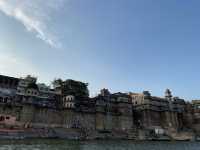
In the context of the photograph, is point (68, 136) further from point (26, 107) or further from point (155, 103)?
point (155, 103)

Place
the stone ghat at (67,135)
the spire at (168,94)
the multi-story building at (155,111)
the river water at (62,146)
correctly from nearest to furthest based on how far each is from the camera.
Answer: the river water at (62,146), the stone ghat at (67,135), the multi-story building at (155,111), the spire at (168,94)

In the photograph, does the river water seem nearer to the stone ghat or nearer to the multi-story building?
the stone ghat

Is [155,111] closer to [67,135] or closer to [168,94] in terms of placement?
[168,94]

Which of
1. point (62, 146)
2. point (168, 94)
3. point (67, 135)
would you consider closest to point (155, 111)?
point (168, 94)

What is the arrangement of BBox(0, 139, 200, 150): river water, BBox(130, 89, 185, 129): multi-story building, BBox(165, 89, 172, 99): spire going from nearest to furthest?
BBox(0, 139, 200, 150): river water < BBox(130, 89, 185, 129): multi-story building < BBox(165, 89, 172, 99): spire

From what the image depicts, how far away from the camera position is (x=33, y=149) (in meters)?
20.2

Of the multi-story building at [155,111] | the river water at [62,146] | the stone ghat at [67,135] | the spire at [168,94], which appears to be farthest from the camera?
the spire at [168,94]

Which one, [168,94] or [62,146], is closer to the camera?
[62,146]

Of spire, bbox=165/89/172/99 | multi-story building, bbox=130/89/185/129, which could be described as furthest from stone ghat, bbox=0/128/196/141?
spire, bbox=165/89/172/99

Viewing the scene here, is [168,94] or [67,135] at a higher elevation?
[168,94]

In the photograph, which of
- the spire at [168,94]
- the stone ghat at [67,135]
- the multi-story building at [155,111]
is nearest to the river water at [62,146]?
the stone ghat at [67,135]

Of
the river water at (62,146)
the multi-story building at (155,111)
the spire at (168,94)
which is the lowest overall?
the river water at (62,146)

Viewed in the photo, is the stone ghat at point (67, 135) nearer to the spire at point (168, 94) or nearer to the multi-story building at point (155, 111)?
the multi-story building at point (155, 111)

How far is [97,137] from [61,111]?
11109 millimetres
